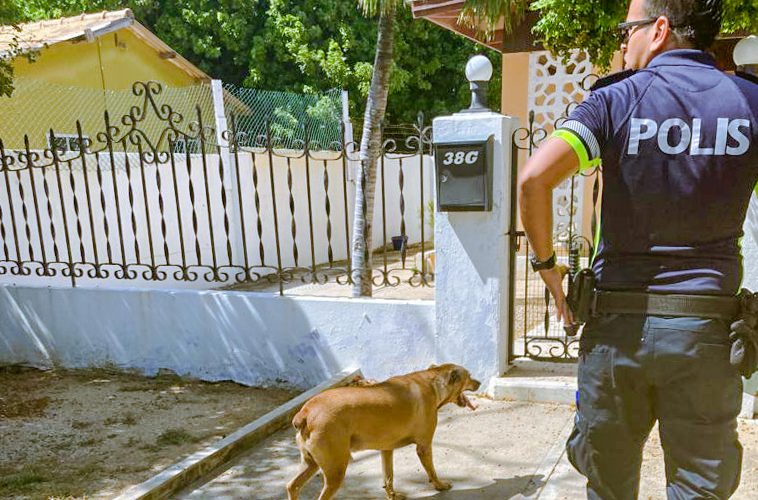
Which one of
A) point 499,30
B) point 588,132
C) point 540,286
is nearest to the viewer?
point 588,132

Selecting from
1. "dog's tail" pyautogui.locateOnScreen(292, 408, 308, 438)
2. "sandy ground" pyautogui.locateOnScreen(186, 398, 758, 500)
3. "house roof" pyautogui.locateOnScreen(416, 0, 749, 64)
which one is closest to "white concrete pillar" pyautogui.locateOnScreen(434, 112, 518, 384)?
"sandy ground" pyautogui.locateOnScreen(186, 398, 758, 500)

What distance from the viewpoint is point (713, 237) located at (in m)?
1.88

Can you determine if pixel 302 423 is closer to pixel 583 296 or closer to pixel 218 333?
pixel 583 296

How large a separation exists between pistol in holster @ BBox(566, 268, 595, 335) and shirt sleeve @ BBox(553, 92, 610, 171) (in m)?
0.40

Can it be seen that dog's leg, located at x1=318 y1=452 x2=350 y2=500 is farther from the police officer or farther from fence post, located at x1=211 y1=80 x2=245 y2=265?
fence post, located at x1=211 y1=80 x2=245 y2=265

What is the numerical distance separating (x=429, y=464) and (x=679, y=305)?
186 cm

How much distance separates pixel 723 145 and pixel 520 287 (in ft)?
21.4

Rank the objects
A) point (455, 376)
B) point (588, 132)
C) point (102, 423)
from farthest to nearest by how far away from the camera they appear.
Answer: point (102, 423) < point (455, 376) < point (588, 132)

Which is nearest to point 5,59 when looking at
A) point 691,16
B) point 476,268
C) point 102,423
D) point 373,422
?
point 102,423

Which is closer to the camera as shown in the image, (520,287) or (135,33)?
(520,287)

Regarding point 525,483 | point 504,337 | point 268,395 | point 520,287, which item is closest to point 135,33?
point 520,287

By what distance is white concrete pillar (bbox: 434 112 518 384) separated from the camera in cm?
416

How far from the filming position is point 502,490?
10.8 ft

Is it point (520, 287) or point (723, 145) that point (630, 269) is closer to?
point (723, 145)
